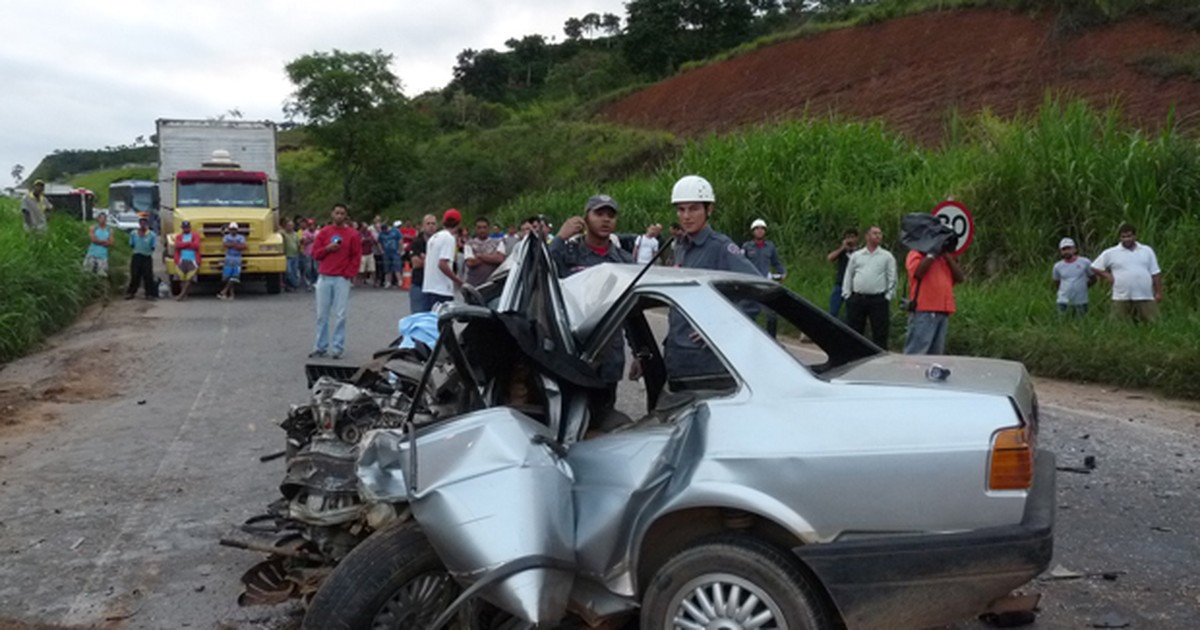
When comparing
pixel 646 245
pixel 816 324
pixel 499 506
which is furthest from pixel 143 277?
pixel 499 506

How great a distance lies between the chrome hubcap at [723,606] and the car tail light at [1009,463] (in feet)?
2.73

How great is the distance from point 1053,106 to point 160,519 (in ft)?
50.5

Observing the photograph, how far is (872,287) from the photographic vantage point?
474 inches

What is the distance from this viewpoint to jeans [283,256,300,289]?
22.9 metres

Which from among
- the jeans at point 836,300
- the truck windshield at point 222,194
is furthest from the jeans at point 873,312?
the truck windshield at point 222,194

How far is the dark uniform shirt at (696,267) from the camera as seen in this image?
512cm

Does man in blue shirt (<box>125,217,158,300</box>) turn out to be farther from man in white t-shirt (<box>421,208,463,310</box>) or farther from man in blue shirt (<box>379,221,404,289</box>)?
man in white t-shirt (<box>421,208,463,310</box>)

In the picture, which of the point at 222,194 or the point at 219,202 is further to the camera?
the point at 222,194

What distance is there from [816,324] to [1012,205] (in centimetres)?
1261

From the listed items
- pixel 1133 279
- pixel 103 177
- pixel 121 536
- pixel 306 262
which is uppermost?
pixel 103 177

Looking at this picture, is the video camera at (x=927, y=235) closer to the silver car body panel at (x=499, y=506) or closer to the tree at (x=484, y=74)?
the silver car body panel at (x=499, y=506)

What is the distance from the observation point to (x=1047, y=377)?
1193cm

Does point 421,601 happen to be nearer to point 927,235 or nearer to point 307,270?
point 927,235

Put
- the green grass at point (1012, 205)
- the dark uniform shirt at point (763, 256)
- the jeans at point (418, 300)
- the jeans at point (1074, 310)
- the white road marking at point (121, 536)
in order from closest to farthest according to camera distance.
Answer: the white road marking at point (121, 536), the jeans at point (418, 300), the green grass at point (1012, 205), the jeans at point (1074, 310), the dark uniform shirt at point (763, 256)
